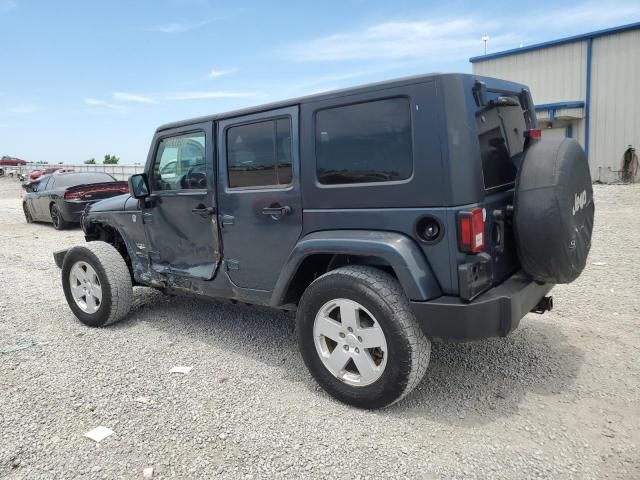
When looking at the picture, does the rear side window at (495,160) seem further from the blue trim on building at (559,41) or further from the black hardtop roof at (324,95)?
the blue trim on building at (559,41)

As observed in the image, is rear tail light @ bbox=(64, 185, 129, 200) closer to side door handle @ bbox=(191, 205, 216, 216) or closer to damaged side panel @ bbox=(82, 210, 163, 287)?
damaged side panel @ bbox=(82, 210, 163, 287)

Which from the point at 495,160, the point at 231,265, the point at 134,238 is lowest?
the point at 231,265

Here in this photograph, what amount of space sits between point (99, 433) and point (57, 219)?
35.2 feet

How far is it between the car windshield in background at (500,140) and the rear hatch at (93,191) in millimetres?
10577

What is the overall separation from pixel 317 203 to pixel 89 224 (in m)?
3.27

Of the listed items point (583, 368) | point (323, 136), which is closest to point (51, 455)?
point (323, 136)

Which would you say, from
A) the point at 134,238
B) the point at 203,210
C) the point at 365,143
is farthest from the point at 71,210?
the point at 365,143

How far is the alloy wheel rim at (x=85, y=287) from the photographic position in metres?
4.72

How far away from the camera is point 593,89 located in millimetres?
16250

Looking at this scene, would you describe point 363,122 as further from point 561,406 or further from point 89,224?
point 89,224

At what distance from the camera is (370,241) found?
2869 millimetres

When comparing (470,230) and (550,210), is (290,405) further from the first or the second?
(550,210)

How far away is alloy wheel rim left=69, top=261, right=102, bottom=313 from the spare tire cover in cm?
382

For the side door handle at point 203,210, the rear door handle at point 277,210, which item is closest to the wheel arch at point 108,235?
the side door handle at point 203,210
